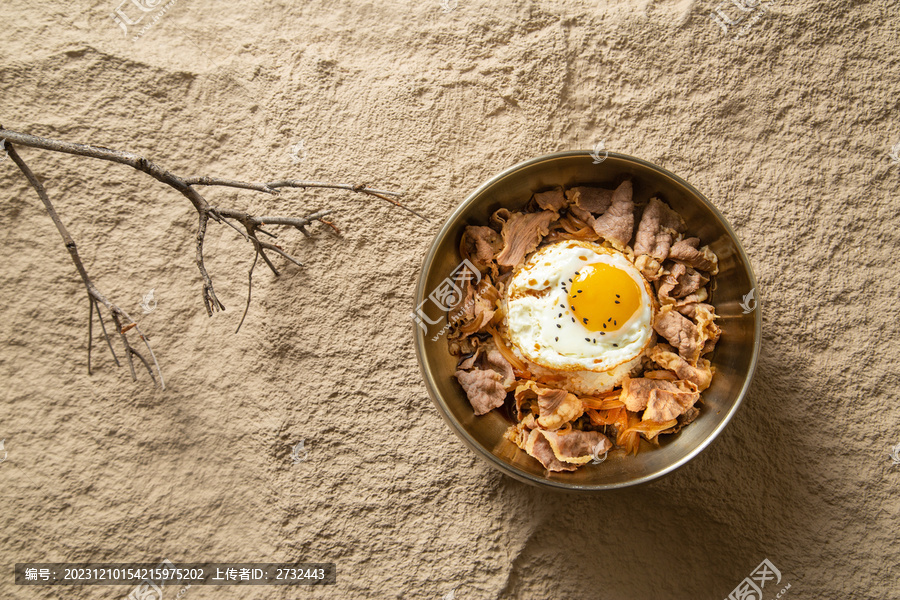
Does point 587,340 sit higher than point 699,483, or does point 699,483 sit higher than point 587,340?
point 587,340

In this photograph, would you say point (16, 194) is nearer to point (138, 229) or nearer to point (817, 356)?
point (138, 229)

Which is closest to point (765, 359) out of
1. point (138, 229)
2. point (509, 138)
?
point (509, 138)

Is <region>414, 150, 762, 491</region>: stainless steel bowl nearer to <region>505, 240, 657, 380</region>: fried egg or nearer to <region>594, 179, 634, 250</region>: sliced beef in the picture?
<region>594, 179, 634, 250</region>: sliced beef

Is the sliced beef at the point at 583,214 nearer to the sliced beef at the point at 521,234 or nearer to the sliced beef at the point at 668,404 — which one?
the sliced beef at the point at 521,234

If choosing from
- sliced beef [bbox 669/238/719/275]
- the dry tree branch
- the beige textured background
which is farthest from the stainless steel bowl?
the dry tree branch

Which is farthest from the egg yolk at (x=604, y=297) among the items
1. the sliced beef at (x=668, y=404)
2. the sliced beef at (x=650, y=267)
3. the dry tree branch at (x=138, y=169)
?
the dry tree branch at (x=138, y=169)

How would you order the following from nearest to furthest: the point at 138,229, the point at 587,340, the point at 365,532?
the point at 587,340
the point at 365,532
the point at 138,229

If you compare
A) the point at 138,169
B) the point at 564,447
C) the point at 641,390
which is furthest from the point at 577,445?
the point at 138,169
